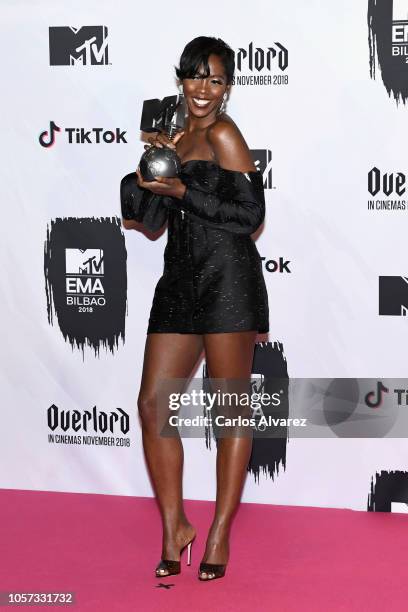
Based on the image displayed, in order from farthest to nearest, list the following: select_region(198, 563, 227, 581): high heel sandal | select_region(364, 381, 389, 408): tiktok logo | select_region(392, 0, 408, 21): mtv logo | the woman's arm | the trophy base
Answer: select_region(364, 381, 389, 408): tiktok logo, select_region(392, 0, 408, 21): mtv logo, select_region(198, 563, 227, 581): high heel sandal, the woman's arm, the trophy base

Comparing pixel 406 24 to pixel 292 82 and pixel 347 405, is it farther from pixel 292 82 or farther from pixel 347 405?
pixel 347 405

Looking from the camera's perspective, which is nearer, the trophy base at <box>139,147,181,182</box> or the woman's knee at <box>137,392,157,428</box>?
the trophy base at <box>139,147,181,182</box>

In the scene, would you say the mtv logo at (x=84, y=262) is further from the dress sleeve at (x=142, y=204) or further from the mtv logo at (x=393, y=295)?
the mtv logo at (x=393, y=295)

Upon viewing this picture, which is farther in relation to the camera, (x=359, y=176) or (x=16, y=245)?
(x=16, y=245)

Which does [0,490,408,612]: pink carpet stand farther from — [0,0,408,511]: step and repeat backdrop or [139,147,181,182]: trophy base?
[139,147,181,182]: trophy base

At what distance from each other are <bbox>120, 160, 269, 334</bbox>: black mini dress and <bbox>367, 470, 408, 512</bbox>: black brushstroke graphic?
1110 mm

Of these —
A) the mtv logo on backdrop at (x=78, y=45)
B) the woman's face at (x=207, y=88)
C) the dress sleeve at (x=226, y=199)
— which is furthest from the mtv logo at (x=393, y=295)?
the mtv logo on backdrop at (x=78, y=45)

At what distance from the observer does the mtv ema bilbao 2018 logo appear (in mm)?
3811

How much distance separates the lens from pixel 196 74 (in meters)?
3.16

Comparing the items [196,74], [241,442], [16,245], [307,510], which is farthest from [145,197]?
[307,510]

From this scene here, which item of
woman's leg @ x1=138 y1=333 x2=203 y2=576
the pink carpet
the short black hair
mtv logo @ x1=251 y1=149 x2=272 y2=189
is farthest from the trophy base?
the pink carpet

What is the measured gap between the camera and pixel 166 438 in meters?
3.28

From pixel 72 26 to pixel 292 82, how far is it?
0.93 metres
